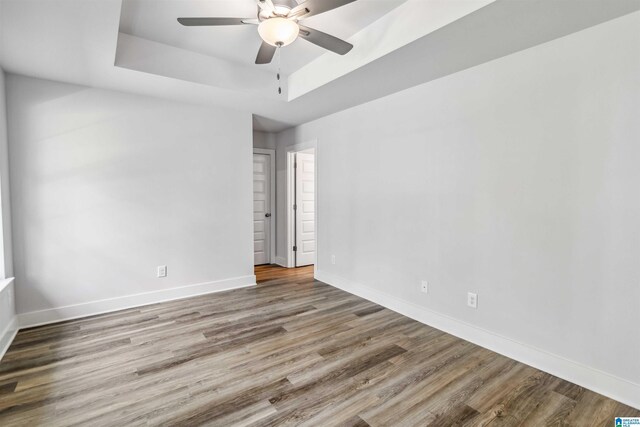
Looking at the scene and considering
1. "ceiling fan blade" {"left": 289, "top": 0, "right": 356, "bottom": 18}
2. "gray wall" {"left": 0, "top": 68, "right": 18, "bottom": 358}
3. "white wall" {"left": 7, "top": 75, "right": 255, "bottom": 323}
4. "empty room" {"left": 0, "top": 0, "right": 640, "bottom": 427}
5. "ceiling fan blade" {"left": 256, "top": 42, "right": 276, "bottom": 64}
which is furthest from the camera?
"white wall" {"left": 7, "top": 75, "right": 255, "bottom": 323}

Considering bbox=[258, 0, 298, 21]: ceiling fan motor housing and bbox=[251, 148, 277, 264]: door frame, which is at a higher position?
bbox=[258, 0, 298, 21]: ceiling fan motor housing

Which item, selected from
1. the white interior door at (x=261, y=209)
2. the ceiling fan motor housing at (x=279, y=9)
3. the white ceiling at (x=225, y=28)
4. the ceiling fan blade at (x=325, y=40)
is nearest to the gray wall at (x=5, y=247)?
the white ceiling at (x=225, y=28)

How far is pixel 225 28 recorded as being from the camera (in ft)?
8.52

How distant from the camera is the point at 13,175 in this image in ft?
9.60

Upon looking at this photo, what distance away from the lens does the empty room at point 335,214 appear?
1.94 meters

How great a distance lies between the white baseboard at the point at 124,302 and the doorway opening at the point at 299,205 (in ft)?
4.07

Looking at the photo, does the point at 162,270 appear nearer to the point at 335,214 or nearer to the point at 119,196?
the point at 119,196

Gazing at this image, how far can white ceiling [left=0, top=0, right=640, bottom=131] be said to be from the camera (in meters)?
1.92

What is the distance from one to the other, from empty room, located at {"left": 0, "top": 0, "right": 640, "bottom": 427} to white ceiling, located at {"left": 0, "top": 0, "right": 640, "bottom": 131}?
22 millimetres

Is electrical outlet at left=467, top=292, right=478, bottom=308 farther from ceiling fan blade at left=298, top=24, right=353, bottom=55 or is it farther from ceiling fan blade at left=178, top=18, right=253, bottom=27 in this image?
ceiling fan blade at left=178, top=18, right=253, bottom=27

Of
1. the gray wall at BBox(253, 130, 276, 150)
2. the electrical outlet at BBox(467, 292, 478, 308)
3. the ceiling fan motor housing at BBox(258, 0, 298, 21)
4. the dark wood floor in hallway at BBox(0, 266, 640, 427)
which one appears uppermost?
the ceiling fan motor housing at BBox(258, 0, 298, 21)

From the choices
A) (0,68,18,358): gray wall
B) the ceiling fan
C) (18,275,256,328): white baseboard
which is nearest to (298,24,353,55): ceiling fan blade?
the ceiling fan

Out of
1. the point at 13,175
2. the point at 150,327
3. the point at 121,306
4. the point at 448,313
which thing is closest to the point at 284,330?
the point at 150,327

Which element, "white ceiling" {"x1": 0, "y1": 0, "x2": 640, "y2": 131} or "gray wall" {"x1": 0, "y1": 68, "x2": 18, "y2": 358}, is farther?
"gray wall" {"x1": 0, "y1": 68, "x2": 18, "y2": 358}
